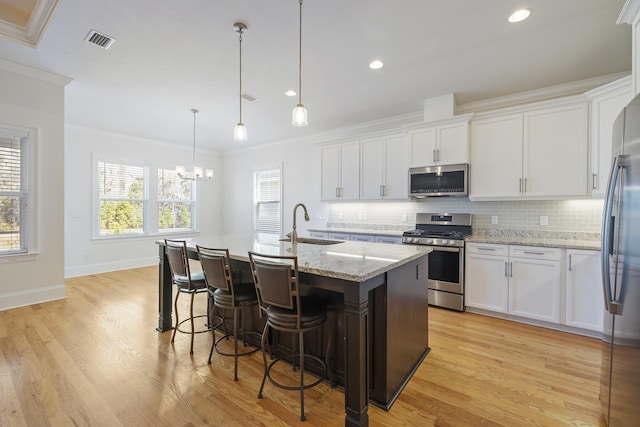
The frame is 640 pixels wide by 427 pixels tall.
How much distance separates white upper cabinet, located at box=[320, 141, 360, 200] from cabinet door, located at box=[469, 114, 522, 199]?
5.77 ft

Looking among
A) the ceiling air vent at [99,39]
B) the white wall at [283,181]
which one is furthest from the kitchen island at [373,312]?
the white wall at [283,181]

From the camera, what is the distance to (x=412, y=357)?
7.51 feet

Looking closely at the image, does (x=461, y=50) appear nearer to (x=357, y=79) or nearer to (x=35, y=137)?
(x=357, y=79)

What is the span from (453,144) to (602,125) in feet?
4.69

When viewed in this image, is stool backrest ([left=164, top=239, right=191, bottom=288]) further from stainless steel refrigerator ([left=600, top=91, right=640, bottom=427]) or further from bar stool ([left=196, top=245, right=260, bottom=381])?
stainless steel refrigerator ([left=600, top=91, right=640, bottom=427])

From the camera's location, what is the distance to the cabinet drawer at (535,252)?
10.1 feet

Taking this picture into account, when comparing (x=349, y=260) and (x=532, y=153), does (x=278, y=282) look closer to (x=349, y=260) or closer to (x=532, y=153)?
(x=349, y=260)

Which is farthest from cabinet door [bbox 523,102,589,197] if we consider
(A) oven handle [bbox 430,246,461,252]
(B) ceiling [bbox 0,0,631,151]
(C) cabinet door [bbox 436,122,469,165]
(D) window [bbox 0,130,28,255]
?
(D) window [bbox 0,130,28,255]

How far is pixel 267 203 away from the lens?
22.5ft

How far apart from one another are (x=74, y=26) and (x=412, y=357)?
4.07 metres

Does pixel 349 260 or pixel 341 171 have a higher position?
pixel 341 171

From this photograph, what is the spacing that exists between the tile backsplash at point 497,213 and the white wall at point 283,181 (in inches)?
35.9

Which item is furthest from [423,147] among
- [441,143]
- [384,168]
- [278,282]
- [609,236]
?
[278,282]

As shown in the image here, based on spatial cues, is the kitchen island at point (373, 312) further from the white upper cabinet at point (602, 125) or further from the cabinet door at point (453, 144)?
the white upper cabinet at point (602, 125)
